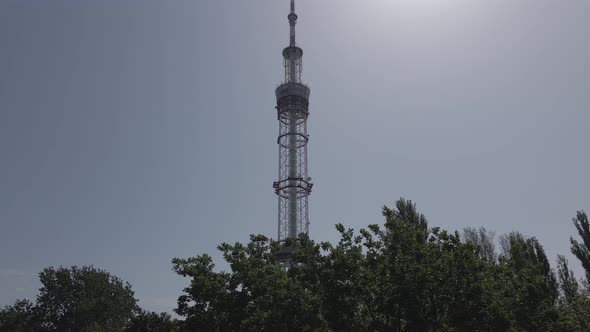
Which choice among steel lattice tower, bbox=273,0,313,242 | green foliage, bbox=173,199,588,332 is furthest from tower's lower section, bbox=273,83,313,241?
green foliage, bbox=173,199,588,332

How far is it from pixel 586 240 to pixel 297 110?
47860 millimetres

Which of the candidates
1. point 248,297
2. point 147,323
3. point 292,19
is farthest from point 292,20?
point 248,297

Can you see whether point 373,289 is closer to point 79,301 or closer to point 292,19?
point 79,301

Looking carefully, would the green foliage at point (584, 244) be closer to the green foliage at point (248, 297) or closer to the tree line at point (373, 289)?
the tree line at point (373, 289)

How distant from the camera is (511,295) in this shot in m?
24.8

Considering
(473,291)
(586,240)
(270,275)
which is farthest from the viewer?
(586,240)

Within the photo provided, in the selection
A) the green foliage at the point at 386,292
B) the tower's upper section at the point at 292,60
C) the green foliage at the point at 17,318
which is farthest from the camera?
the tower's upper section at the point at 292,60

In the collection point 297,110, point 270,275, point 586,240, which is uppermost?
point 297,110

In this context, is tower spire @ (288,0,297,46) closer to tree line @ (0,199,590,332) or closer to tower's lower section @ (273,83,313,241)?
tower's lower section @ (273,83,313,241)

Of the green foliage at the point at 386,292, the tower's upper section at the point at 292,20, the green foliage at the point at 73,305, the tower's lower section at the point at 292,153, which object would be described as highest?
the tower's upper section at the point at 292,20

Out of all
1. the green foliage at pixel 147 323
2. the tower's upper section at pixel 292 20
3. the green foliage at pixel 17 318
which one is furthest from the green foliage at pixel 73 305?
the tower's upper section at pixel 292 20

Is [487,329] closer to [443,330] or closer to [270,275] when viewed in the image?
[443,330]

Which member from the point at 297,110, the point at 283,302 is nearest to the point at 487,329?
the point at 283,302

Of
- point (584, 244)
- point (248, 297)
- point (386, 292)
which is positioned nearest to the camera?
point (386, 292)
